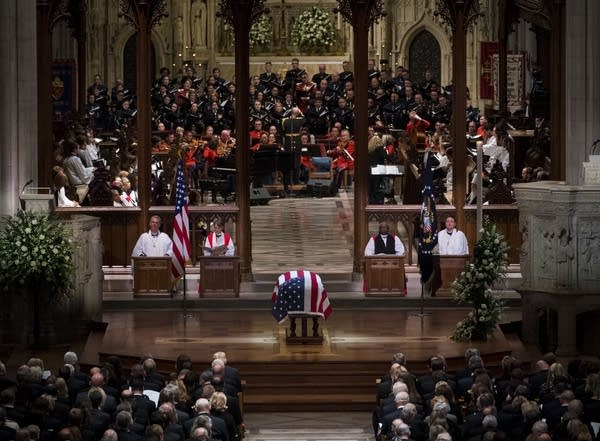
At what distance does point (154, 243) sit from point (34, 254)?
10.3 feet

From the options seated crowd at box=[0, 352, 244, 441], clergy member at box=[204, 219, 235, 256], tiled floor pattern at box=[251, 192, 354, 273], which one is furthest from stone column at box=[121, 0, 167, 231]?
seated crowd at box=[0, 352, 244, 441]

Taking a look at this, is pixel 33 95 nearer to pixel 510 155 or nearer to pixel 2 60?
pixel 2 60

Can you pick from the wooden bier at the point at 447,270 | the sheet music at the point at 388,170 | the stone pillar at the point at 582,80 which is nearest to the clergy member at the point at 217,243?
the wooden bier at the point at 447,270

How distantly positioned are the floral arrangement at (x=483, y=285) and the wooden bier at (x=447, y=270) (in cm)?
288

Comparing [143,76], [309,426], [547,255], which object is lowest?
[309,426]

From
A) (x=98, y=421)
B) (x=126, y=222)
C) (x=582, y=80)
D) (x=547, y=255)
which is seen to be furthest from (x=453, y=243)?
(x=98, y=421)

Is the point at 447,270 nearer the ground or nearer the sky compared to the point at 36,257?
nearer the ground

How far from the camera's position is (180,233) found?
3159cm

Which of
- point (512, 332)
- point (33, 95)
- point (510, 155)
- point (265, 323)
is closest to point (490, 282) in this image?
point (512, 332)

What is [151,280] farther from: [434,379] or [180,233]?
[434,379]

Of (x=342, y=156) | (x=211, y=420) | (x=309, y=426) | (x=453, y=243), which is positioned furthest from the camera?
(x=342, y=156)

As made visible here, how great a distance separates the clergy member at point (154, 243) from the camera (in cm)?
3256

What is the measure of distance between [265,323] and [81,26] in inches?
550

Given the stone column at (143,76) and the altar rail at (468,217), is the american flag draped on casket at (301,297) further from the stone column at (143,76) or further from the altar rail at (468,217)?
the stone column at (143,76)
